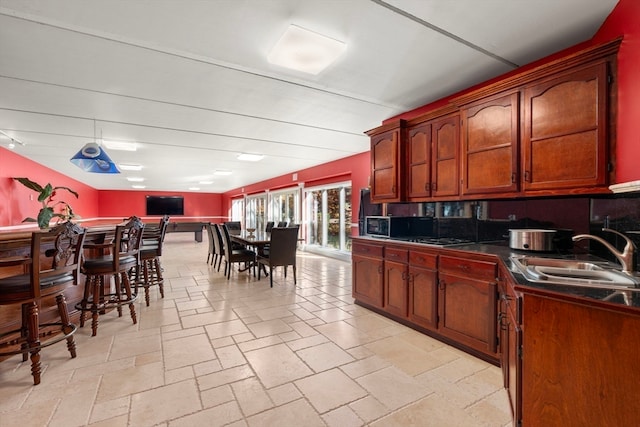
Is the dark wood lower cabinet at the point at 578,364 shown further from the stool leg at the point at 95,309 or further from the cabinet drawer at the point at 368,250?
the stool leg at the point at 95,309

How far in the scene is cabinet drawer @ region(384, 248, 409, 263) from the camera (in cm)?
285

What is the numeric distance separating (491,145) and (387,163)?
47.8 inches

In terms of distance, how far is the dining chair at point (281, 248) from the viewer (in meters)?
4.40

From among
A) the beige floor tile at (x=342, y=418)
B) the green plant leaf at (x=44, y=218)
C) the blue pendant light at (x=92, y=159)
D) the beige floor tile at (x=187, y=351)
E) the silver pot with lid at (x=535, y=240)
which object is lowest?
the beige floor tile at (x=187, y=351)

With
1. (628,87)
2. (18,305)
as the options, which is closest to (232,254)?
(18,305)

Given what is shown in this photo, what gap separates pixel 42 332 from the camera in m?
2.47

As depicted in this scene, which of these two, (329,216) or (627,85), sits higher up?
(627,85)

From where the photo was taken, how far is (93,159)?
3.88 metres

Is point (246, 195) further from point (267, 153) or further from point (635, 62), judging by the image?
point (635, 62)

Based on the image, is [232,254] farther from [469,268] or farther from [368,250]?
[469,268]

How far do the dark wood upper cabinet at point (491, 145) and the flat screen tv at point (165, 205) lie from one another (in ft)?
48.0

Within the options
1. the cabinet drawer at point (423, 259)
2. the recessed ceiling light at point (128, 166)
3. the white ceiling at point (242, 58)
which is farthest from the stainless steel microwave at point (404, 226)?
the recessed ceiling light at point (128, 166)

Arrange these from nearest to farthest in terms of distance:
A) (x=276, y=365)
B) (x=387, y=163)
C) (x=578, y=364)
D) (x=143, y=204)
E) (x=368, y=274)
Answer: (x=578, y=364), (x=276, y=365), (x=368, y=274), (x=387, y=163), (x=143, y=204)

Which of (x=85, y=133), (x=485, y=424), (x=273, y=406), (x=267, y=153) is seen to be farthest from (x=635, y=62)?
(x=85, y=133)
